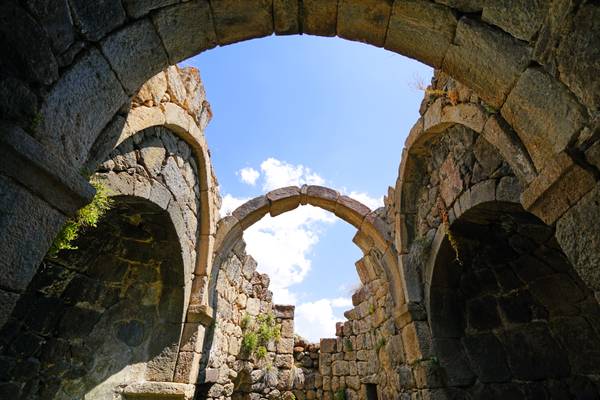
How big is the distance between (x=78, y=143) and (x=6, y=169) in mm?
363

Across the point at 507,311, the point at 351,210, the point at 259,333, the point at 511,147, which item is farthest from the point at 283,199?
the point at 511,147

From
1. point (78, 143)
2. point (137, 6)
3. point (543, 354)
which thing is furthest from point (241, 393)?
point (137, 6)

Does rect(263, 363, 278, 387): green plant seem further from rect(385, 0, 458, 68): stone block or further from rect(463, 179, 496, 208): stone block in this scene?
rect(385, 0, 458, 68): stone block

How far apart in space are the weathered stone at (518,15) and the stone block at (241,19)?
1148 mm

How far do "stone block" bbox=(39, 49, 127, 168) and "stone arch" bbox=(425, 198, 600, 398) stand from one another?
115 inches

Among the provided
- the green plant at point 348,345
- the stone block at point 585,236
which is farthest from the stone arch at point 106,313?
the green plant at point 348,345

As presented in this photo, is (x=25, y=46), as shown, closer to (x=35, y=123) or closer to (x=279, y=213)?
(x=35, y=123)

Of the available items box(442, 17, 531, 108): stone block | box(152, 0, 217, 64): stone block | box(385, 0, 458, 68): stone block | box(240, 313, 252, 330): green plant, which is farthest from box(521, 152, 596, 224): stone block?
box(240, 313, 252, 330): green plant

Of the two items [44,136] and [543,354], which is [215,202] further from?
[543,354]

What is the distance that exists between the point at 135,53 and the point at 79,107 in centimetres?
43

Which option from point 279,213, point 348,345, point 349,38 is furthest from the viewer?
point 348,345

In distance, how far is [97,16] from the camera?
1586 millimetres

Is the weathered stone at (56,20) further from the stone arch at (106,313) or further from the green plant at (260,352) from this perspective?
the green plant at (260,352)

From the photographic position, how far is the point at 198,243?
451cm
